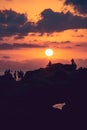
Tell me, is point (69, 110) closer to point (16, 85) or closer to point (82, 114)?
point (82, 114)

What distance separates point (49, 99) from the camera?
135375mm

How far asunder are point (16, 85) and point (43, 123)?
14.9 metres

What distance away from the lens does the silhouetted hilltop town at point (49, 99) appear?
13150 cm

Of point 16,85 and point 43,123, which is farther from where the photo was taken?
point 16,85

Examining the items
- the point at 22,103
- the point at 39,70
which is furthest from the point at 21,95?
the point at 39,70

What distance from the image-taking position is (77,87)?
13450 centimetres

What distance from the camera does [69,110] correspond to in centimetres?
13250

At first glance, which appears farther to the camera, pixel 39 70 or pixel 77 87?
pixel 39 70

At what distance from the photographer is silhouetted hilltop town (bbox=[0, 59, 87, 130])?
132 meters

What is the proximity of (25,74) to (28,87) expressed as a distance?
10783 mm

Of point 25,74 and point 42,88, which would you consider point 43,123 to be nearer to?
point 42,88

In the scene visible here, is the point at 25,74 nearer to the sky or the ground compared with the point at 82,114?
nearer to the sky

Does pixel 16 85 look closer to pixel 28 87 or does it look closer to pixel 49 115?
pixel 28 87

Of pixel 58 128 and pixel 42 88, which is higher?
pixel 42 88
